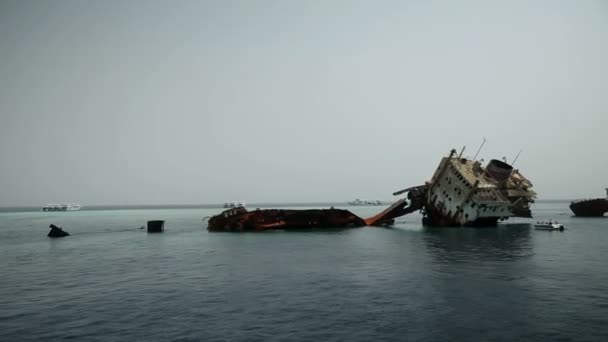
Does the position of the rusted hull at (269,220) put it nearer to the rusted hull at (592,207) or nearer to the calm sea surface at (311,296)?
the calm sea surface at (311,296)

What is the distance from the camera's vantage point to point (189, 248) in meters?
48.2

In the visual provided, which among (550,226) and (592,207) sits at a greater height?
(592,207)

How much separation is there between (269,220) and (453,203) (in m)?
33.1

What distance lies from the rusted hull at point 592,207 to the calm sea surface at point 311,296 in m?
93.5

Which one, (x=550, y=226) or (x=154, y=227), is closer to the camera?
(x=550, y=226)

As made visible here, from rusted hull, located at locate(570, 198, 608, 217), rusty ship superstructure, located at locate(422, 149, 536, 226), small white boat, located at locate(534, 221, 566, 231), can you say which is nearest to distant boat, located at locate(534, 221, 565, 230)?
small white boat, located at locate(534, 221, 566, 231)

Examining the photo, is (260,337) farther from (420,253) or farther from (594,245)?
(594,245)

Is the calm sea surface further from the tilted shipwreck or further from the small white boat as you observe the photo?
the small white boat

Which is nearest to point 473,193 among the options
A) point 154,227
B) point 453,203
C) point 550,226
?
point 453,203

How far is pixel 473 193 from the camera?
60188 mm

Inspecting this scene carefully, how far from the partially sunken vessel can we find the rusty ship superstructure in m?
60.1

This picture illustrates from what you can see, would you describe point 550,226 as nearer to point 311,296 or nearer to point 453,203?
point 453,203

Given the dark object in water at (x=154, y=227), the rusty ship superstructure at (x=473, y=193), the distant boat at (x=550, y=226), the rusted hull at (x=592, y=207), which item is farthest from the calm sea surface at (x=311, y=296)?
the rusted hull at (x=592, y=207)

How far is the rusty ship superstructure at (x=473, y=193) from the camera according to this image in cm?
6107
